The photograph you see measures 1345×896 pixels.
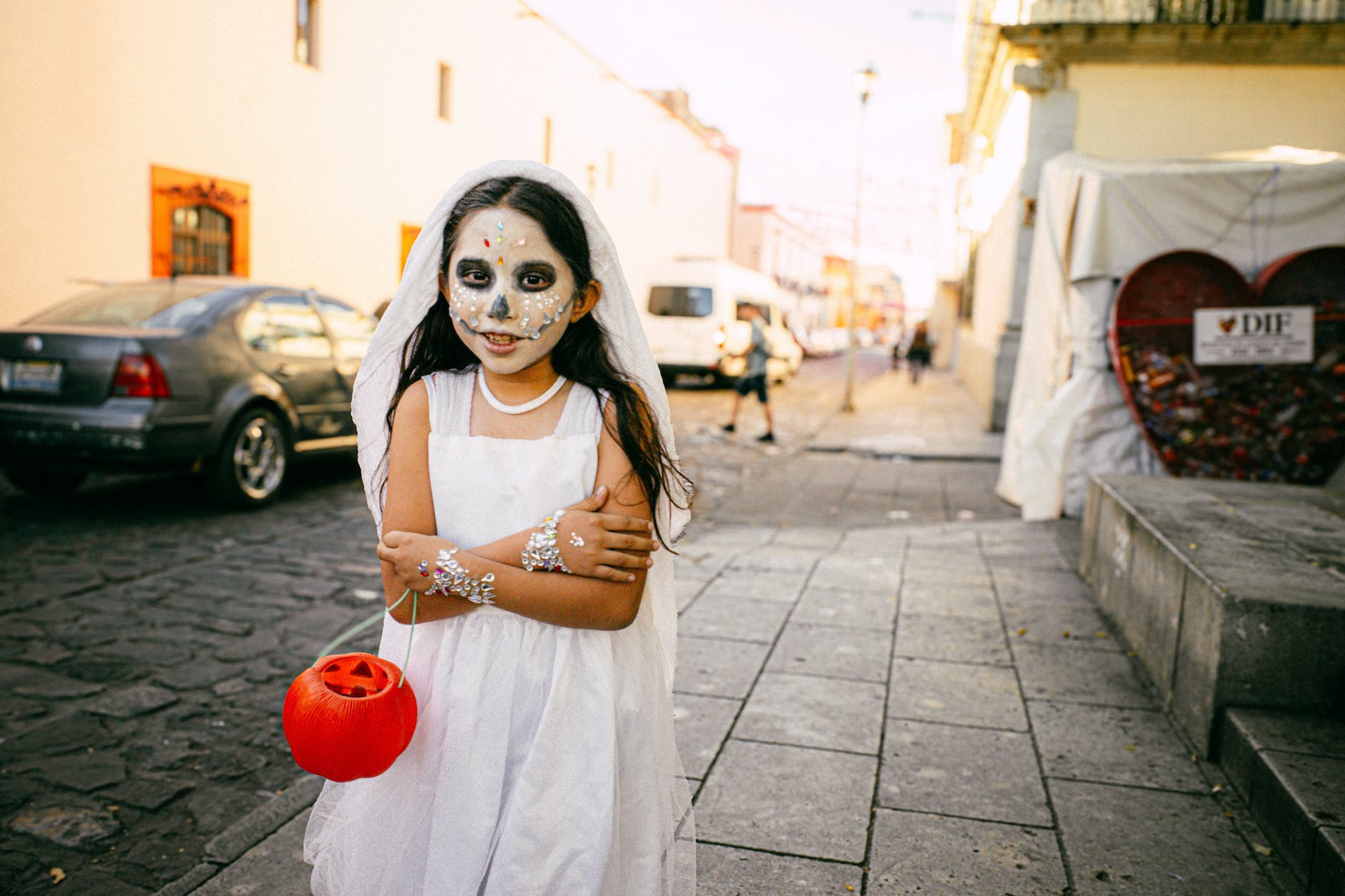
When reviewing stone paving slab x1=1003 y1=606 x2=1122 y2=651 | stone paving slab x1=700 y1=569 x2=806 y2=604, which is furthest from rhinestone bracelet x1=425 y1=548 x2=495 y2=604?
stone paving slab x1=700 y1=569 x2=806 y2=604

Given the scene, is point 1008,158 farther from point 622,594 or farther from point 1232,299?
point 622,594

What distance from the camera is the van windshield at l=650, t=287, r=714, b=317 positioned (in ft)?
67.7

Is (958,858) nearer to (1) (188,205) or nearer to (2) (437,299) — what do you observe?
(2) (437,299)

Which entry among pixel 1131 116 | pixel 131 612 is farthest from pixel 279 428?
pixel 1131 116

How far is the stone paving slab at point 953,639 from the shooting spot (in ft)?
14.3

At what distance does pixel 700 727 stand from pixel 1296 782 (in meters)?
1.78

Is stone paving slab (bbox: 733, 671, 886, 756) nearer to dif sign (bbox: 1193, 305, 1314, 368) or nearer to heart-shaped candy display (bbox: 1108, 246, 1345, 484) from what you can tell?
heart-shaped candy display (bbox: 1108, 246, 1345, 484)

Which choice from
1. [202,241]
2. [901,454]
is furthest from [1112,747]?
[202,241]

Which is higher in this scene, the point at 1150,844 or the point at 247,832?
the point at 1150,844

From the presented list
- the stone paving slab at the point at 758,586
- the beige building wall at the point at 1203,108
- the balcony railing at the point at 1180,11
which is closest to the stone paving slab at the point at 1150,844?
the stone paving slab at the point at 758,586

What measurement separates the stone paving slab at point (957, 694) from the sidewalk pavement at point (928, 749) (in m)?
0.01

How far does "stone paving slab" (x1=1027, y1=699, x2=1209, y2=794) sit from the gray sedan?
546 centimetres

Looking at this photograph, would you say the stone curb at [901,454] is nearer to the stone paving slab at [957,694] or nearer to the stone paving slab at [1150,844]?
the stone paving slab at [957,694]

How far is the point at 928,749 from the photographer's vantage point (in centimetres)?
341
